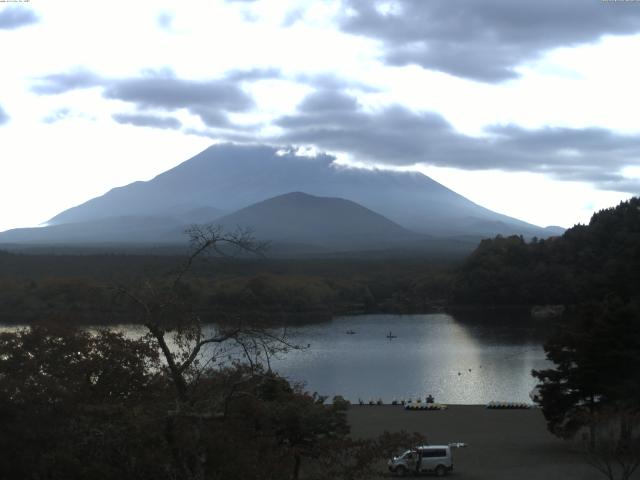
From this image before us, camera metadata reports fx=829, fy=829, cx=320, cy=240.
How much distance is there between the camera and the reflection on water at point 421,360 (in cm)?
2220

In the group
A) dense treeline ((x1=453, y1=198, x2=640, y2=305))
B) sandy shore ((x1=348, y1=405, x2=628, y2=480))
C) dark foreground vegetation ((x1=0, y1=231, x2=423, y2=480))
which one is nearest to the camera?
dark foreground vegetation ((x1=0, y1=231, x2=423, y2=480))

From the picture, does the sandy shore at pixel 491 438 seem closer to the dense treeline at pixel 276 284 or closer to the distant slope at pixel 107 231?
the dense treeline at pixel 276 284

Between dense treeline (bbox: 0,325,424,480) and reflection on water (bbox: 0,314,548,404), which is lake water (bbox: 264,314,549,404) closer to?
reflection on water (bbox: 0,314,548,404)

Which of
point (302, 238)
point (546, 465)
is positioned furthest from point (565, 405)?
point (302, 238)

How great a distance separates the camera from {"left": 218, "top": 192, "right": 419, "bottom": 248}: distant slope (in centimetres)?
14100

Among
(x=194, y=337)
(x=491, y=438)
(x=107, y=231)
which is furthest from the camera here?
(x=107, y=231)

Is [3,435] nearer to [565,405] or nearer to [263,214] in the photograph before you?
[565,405]

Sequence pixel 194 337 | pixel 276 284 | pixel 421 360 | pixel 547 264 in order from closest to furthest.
→ 1. pixel 194 337
2. pixel 421 360
3. pixel 276 284
4. pixel 547 264

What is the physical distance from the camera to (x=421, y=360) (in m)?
28.2

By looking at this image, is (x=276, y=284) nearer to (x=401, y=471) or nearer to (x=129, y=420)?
(x=401, y=471)

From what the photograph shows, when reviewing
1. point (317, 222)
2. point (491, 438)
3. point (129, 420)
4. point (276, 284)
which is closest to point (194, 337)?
point (129, 420)

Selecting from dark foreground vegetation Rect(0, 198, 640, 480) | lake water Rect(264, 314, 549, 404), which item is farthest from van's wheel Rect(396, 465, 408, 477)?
lake water Rect(264, 314, 549, 404)

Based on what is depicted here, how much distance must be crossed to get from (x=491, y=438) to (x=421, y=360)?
1329 centimetres

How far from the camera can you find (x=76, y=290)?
38.0 metres
